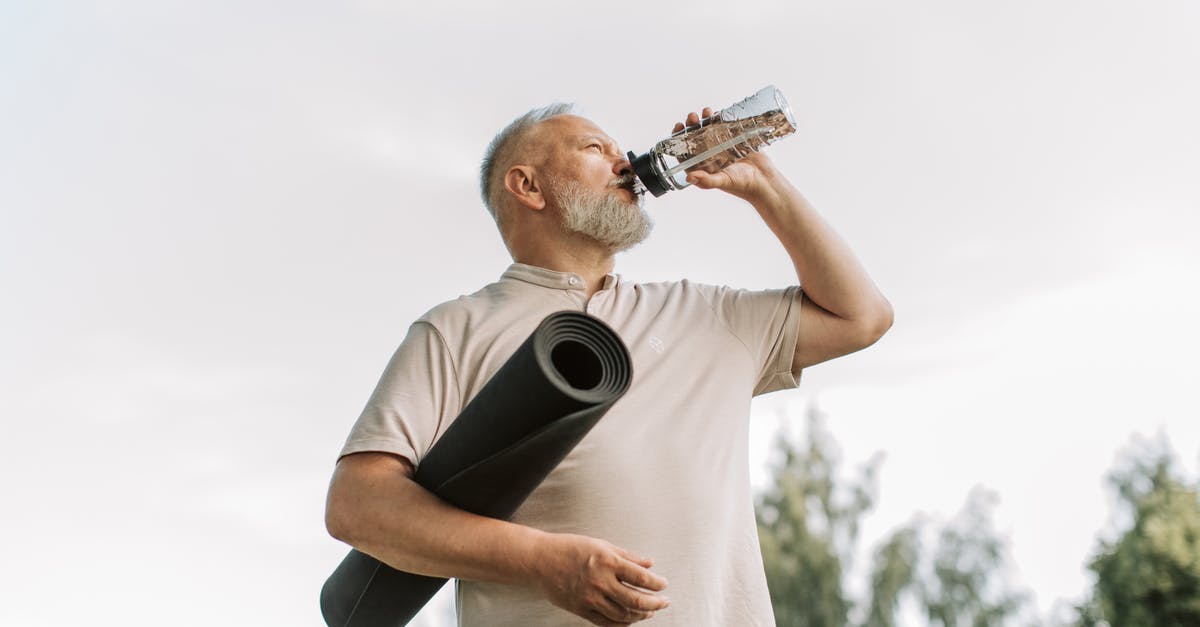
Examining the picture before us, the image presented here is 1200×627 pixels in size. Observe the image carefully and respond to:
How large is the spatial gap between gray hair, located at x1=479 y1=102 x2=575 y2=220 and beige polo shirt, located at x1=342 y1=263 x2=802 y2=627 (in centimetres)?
45

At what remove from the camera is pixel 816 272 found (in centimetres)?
207

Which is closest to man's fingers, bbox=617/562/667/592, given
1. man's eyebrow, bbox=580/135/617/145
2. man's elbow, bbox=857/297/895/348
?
man's elbow, bbox=857/297/895/348

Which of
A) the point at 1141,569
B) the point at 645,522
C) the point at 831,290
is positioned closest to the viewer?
the point at 645,522

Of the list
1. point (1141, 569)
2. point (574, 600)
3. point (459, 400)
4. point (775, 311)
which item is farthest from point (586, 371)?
point (1141, 569)

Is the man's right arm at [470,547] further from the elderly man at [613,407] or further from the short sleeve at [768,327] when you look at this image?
the short sleeve at [768,327]

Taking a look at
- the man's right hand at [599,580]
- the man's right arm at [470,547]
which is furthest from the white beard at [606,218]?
the man's right hand at [599,580]

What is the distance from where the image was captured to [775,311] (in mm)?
2109

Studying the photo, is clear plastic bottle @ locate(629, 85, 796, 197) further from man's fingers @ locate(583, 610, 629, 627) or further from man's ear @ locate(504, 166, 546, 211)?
man's fingers @ locate(583, 610, 629, 627)

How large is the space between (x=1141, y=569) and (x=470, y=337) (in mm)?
10578

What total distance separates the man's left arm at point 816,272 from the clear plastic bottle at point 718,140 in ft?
0.30

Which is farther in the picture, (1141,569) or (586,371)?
(1141,569)

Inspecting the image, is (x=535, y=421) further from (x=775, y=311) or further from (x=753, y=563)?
(x=775, y=311)

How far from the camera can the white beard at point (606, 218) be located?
7.20 feet

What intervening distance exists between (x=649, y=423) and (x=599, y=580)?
0.54 meters
